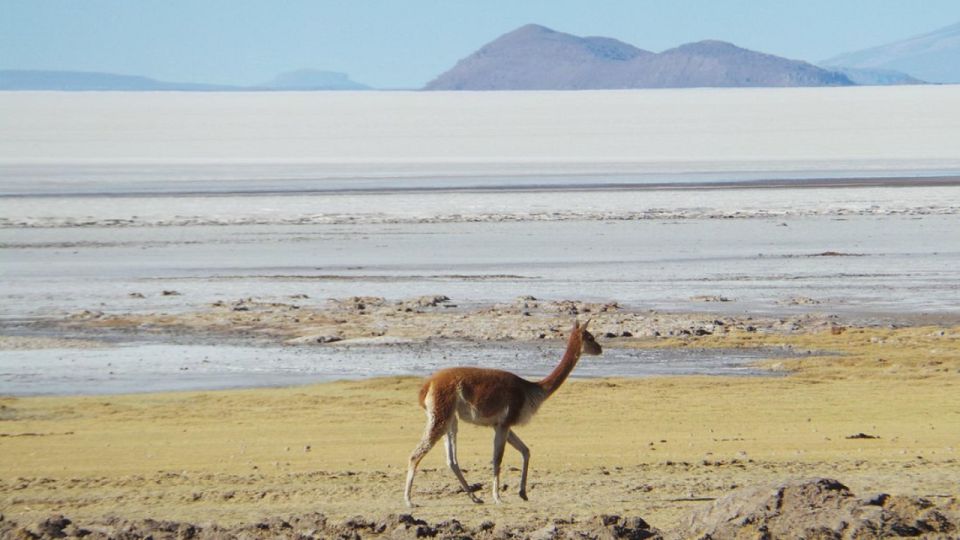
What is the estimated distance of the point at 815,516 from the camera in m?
7.07

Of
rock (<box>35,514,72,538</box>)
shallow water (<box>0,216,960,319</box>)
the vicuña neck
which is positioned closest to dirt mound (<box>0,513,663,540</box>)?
rock (<box>35,514,72,538</box>)

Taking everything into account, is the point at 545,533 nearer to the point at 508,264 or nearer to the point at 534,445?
the point at 534,445

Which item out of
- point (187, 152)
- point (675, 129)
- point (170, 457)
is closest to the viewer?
point (170, 457)

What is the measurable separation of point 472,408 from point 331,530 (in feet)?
4.04

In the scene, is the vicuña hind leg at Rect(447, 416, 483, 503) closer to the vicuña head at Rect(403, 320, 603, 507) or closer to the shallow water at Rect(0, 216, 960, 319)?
the vicuña head at Rect(403, 320, 603, 507)

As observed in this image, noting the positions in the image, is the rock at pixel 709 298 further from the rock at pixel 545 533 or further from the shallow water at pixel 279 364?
the rock at pixel 545 533

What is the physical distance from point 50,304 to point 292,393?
23.9ft

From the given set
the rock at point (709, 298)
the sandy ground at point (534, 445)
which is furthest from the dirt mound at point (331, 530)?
the rock at point (709, 298)

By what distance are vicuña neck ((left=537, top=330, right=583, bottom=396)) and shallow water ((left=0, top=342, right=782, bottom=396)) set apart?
14.3 feet

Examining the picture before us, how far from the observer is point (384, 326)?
654 inches

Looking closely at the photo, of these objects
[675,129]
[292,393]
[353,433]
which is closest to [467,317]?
[292,393]

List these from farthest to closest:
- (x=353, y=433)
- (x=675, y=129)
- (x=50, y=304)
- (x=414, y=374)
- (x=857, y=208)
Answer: (x=675, y=129) → (x=857, y=208) → (x=50, y=304) → (x=414, y=374) → (x=353, y=433)

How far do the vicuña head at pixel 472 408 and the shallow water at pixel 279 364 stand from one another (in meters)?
5.08

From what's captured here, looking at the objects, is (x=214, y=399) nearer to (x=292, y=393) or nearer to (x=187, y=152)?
(x=292, y=393)
